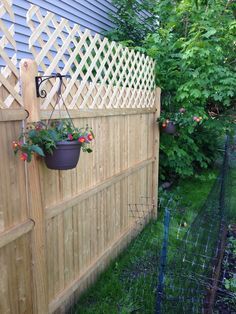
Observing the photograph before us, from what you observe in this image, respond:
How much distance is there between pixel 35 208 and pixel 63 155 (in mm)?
400

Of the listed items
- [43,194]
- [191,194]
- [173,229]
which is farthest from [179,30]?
[43,194]

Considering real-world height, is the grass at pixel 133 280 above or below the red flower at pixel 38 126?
below

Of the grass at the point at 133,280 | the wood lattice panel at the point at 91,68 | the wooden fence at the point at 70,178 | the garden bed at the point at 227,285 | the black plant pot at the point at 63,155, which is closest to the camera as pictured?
the wooden fence at the point at 70,178

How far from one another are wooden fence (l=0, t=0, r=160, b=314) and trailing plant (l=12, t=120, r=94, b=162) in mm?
65

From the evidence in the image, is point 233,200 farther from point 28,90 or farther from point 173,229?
point 28,90

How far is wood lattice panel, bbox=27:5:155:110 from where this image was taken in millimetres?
2014

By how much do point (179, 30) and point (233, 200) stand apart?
3.08m

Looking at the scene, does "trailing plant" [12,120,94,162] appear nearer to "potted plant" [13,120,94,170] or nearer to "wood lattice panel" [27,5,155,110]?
"potted plant" [13,120,94,170]

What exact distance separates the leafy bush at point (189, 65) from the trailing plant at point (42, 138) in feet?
7.64

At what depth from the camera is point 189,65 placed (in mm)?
4059

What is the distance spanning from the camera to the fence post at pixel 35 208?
5.92 feet

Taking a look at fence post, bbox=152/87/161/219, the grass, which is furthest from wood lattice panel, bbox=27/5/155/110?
the grass

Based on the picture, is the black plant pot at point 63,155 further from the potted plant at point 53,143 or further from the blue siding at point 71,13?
the blue siding at point 71,13

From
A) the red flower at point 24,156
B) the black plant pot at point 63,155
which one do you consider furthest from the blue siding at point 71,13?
the red flower at point 24,156
